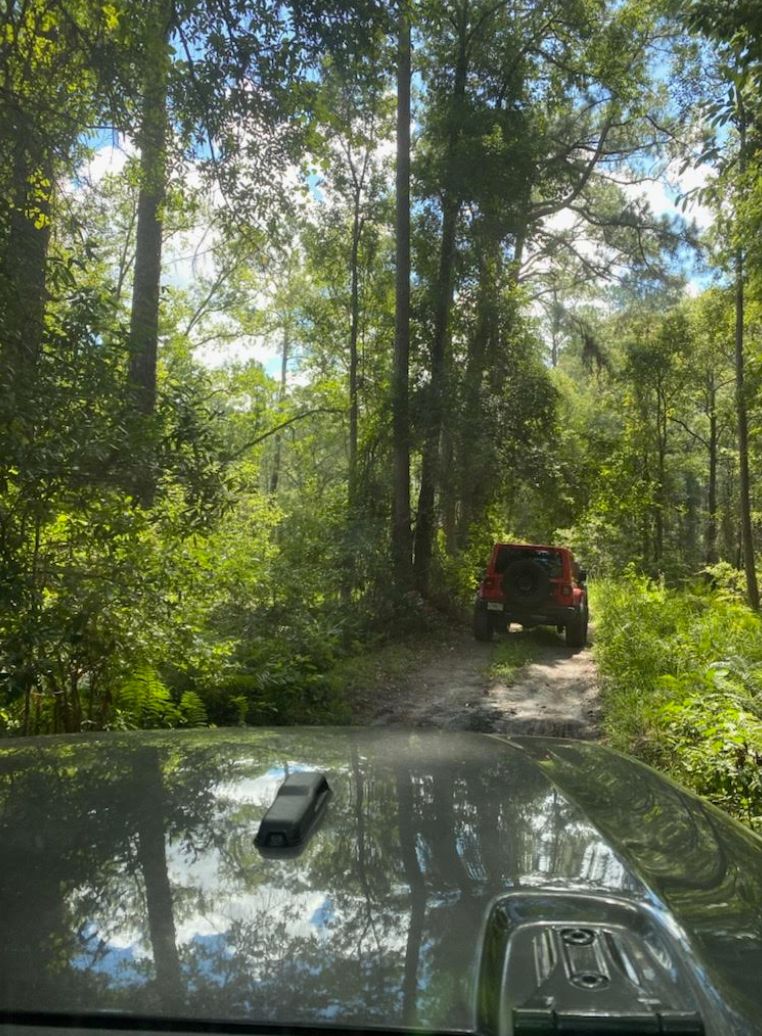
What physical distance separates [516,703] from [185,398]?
247 inches

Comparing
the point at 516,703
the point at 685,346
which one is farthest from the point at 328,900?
the point at 685,346

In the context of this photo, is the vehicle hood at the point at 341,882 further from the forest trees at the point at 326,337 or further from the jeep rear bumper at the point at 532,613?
the jeep rear bumper at the point at 532,613

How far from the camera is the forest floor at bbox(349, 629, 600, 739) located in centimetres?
1007

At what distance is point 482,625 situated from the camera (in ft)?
51.8

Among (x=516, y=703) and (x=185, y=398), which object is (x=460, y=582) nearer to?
(x=516, y=703)

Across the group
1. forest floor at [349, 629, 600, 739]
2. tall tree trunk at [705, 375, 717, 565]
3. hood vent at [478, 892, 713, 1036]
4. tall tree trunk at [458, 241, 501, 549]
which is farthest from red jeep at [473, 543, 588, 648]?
tall tree trunk at [705, 375, 717, 565]

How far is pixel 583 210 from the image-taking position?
945 inches

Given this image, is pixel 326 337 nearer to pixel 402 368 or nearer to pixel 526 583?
pixel 402 368

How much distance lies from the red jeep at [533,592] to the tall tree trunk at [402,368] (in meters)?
2.26

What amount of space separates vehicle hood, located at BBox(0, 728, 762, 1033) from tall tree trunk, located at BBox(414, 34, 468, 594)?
15.4 meters

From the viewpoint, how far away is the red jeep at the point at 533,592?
591 inches

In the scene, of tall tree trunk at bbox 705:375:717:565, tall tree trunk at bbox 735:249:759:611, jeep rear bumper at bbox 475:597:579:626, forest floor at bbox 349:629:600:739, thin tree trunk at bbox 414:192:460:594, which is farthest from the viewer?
tall tree trunk at bbox 705:375:717:565

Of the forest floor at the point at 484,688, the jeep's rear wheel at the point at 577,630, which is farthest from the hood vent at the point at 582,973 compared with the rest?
the jeep's rear wheel at the point at 577,630

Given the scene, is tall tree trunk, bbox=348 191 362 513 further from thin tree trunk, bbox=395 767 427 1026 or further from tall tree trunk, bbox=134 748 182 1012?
thin tree trunk, bbox=395 767 427 1026
